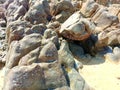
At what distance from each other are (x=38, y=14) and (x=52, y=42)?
6229mm

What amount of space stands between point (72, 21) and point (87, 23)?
3.70 feet

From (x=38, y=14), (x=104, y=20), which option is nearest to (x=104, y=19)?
(x=104, y=20)

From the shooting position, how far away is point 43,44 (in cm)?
1527

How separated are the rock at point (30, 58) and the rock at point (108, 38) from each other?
236 inches

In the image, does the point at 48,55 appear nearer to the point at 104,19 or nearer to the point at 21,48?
the point at 21,48

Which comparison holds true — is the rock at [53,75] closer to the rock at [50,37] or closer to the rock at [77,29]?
the rock at [50,37]

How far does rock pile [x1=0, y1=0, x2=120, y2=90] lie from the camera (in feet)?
40.5

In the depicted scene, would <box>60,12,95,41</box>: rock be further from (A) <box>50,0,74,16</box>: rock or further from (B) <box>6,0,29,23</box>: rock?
(B) <box>6,0,29,23</box>: rock

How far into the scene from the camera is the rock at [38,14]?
20.9 m

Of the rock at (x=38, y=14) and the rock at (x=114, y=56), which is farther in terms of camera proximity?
the rock at (x=38, y=14)

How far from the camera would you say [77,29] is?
60.2 feet

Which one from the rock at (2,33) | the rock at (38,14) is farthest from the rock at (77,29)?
the rock at (2,33)

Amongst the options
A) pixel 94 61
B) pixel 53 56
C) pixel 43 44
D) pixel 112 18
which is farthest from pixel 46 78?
pixel 112 18

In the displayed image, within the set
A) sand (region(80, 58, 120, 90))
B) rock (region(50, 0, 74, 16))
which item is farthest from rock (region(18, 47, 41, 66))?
rock (region(50, 0, 74, 16))
